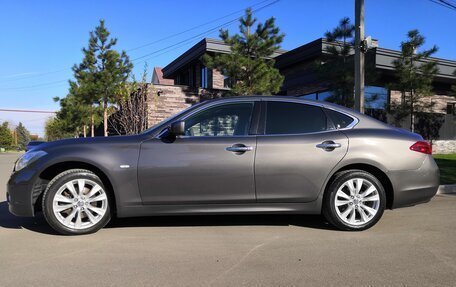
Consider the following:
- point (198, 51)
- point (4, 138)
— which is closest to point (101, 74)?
point (198, 51)

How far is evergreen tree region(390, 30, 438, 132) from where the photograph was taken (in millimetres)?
17062

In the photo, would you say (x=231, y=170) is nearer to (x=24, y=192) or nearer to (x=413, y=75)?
(x=24, y=192)

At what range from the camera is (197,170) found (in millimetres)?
5090

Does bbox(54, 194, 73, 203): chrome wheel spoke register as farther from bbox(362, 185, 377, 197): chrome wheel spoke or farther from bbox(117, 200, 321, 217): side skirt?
bbox(362, 185, 377, 197): chrome wheel spoke

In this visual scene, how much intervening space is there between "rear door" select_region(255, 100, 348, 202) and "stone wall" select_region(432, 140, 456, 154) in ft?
57.7

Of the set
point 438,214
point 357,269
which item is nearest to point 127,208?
point 357,269

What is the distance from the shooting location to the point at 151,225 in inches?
224

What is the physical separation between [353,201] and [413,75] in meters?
13.6

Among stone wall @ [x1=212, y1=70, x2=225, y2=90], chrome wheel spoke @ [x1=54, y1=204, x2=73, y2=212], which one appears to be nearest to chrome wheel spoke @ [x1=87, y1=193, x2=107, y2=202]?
chrome wheel spoke @ [x1=54, y1=204, x2=73, y2=212]

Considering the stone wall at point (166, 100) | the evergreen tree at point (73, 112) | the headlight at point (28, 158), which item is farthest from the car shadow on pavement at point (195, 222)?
the evergreen tree at point (73, 112)

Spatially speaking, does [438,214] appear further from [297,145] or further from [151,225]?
[151,225]

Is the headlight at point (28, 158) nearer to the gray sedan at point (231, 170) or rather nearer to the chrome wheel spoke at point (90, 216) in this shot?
the gray sedan at point (231, 170)

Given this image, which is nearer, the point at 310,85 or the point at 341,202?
the point at 341,202

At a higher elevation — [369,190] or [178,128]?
[178,128]
